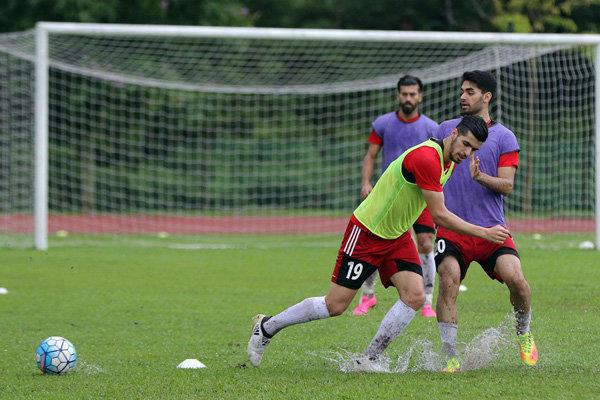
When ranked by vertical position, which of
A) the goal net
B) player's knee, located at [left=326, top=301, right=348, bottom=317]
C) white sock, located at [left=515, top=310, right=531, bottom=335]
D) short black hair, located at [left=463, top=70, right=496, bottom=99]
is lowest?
the goal net

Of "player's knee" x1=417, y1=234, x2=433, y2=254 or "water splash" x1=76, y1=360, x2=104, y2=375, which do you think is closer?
"water splash" x1=76, y1=360, x2=104, y2=375

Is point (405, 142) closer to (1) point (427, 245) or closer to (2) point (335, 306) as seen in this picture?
(1) point (427, 245)

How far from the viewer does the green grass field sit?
7.33 m

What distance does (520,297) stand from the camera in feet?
27.2

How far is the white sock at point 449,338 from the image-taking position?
811 centimetres

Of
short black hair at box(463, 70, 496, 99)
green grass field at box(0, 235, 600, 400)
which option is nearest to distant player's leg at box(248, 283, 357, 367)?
green grass field at box(0, 235, 600, 400)

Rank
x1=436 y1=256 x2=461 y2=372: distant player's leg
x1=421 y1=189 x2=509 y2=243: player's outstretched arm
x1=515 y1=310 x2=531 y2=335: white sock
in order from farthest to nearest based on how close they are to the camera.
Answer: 1. x1=515 y1=310 x2=531 y2=335: white sock
2. x1=436 y1=256 x2=461 y2=372: distant player's leg
3. x1=421 y1=189 x2=509 y2=243: player's outstretched arm

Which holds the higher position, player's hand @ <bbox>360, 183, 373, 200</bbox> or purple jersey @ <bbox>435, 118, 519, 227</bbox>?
purple jersey @ <bbox>435, 118, 519, 227</bbox>

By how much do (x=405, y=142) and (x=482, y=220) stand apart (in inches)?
133

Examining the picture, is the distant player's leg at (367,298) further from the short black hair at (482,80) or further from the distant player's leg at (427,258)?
the short black hair at (482,80)

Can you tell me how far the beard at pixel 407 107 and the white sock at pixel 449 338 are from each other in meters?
3.80

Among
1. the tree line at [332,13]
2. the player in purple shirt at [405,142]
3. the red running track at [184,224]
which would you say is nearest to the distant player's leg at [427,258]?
the player in purple shirt at [405,142]

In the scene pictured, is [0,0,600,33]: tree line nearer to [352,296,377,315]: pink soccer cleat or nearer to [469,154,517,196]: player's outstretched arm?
[352,296,377,315]: pink soccer cleat

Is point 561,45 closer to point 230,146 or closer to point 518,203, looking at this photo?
point 518,203
